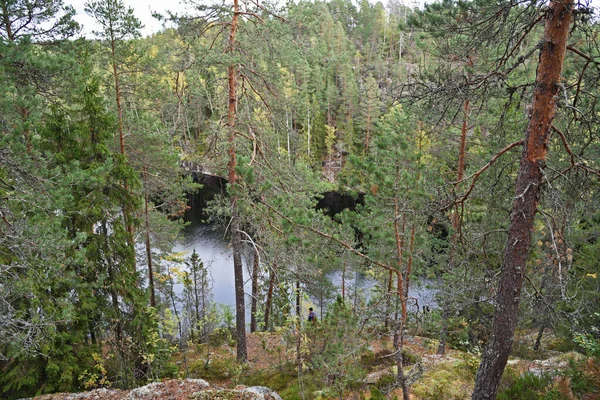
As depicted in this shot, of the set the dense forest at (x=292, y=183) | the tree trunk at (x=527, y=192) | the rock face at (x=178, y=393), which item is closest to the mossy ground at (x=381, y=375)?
the dense forest at (x=292, y=183)

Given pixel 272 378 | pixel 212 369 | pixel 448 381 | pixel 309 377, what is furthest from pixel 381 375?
pixel 212 369

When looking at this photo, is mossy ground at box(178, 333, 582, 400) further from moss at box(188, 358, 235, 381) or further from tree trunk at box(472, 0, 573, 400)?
tree trunk at box(472, 0, 573, 400)

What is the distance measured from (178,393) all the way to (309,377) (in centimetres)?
359

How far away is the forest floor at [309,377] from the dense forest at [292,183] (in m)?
0.17

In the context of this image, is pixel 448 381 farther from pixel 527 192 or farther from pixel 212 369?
pixel 212 369

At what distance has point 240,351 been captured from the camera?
9305mm

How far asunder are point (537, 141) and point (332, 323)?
5.91m

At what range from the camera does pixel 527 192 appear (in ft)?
11.5

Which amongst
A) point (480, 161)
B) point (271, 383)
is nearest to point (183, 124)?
point (271, 383)

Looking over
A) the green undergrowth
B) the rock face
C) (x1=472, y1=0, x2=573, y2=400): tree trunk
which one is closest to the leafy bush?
the green undergrowth

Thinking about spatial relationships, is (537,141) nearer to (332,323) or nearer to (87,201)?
(332,323)

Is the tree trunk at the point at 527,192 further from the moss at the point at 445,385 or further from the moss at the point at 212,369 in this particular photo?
the moss at the point at 212,369

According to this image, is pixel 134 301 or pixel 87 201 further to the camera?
pixel 134 301

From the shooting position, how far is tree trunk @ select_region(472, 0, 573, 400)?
3229 millimetres
